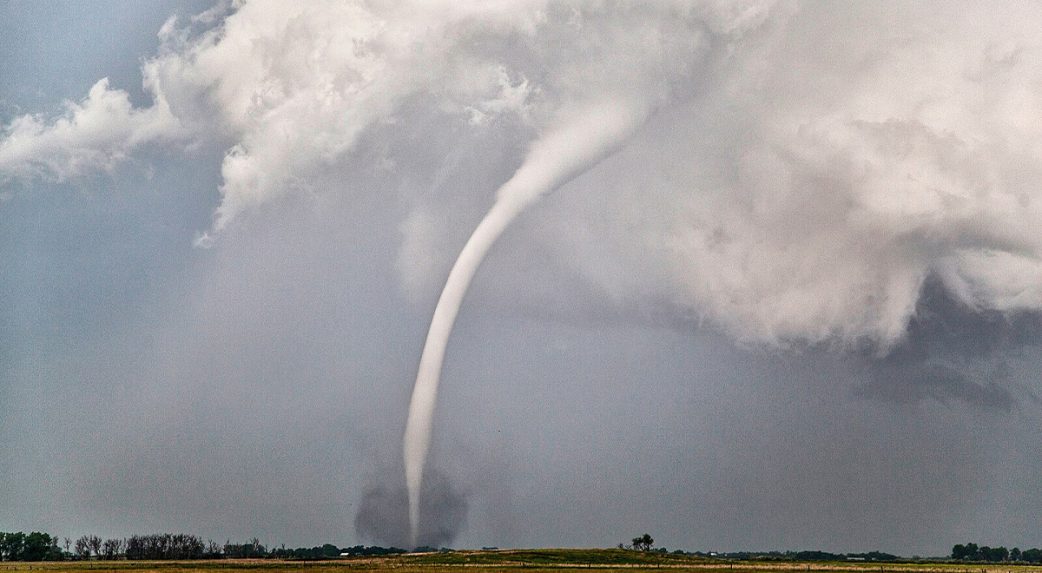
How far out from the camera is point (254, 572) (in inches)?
5935

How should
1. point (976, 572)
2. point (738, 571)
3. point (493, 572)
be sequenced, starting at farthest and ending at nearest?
point (976, 572) < point (738, 571) < point (493, 572)

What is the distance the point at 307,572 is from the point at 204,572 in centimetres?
1609

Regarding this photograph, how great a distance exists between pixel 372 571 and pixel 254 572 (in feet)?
67.4

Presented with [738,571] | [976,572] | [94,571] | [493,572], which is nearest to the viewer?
[493,572]

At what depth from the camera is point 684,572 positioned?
506 ft

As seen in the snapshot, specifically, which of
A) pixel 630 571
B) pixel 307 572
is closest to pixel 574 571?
pixel 630 571

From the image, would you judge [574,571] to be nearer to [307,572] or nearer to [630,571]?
[630,571]

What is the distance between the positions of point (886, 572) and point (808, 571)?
2088 cm

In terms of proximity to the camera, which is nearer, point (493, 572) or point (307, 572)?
point (493, 572)

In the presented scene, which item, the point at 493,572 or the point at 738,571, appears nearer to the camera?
the point at 493,572

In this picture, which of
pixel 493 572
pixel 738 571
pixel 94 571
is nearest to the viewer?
pixel 493 572

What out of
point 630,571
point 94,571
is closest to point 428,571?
point 630,571

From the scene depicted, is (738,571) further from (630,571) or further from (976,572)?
(976,572)

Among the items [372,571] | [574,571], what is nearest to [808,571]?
[574,571]
